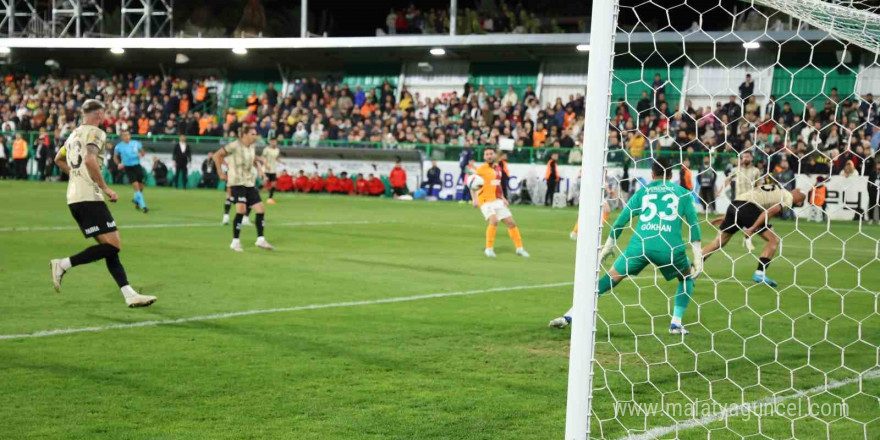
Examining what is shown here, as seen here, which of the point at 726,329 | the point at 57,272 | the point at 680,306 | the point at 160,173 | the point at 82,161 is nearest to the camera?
the point at 680,306

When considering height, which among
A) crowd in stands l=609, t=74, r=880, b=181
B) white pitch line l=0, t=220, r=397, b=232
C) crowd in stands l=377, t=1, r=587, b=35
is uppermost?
crowd in stands l=377, t=1, r=587, b=35

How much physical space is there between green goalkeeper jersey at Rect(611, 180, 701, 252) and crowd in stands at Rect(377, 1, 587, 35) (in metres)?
27.3

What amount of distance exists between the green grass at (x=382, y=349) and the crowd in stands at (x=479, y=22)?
2202cm

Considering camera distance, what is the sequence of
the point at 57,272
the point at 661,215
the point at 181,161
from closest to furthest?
the point at 661,215 < the point at 57,272 < the point at 181,161

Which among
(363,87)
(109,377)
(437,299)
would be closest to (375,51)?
(363,87)

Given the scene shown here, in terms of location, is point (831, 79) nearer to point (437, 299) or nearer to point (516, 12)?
point (516, 12)

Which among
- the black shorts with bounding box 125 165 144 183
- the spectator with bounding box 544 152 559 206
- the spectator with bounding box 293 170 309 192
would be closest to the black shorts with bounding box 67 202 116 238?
the black shorts with bounding box 125 165 144 183

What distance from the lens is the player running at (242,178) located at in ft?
46.3

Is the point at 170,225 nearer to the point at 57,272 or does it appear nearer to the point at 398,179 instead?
the point at 57,272

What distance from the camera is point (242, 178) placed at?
1437cm

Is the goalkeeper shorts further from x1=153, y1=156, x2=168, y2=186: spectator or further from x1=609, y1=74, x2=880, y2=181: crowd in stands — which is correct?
x1=153, y1=156, x2=168, y2=186: spectator

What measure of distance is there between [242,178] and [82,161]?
5.97 m

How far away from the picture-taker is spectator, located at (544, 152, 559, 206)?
28422 mm

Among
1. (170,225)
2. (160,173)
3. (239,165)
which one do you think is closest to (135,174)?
(170,225)
